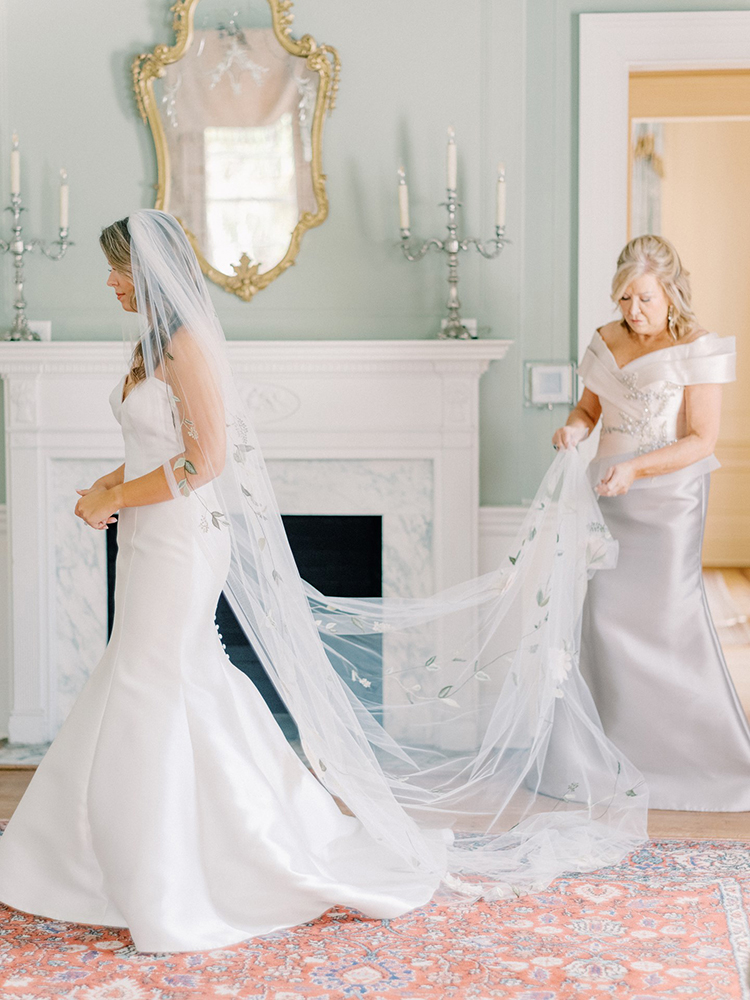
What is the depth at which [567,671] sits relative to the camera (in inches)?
118

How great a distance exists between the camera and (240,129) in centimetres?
395

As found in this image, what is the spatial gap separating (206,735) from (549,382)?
2.20 meters

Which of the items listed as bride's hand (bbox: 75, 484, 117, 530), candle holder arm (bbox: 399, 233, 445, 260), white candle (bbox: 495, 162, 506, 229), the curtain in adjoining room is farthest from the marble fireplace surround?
the curtain in adjoining room

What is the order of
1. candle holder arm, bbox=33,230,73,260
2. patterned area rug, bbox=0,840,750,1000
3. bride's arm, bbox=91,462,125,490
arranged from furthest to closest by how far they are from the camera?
candle holder arm, bbox=33,230,73,260, bride's arm, bbox=91,462,125,490, patterned area rug, bbox=0,840,750,1000

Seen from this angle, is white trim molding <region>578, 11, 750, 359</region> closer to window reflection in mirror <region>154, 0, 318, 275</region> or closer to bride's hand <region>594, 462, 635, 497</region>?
bride's hand <region>594, 462, 635, 497</region>

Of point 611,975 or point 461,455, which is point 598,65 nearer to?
point 461,455

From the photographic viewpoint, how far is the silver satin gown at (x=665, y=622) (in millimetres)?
3260

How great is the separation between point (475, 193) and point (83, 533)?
6.68 ft

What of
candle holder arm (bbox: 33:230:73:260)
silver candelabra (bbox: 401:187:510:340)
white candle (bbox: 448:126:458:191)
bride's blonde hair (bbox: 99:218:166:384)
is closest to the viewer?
bride's blonde hair (bbox: 99:218:166:384)

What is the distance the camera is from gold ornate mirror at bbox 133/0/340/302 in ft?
12.8

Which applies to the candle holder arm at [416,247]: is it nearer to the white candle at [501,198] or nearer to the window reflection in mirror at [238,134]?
the white candle at [501,198]

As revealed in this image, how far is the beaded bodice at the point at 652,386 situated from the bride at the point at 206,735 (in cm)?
97

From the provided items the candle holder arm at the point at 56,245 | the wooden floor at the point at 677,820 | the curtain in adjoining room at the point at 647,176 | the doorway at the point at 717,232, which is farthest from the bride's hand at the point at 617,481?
the curtain in adjoining room at the point at 647,176

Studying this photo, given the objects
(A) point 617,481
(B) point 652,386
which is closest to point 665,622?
(A) point 617,481
